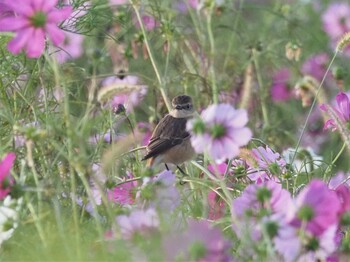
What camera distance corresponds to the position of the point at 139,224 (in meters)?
1.71

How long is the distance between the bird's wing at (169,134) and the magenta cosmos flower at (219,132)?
1157 mm

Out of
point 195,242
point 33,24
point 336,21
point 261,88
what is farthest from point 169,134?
point 336,21

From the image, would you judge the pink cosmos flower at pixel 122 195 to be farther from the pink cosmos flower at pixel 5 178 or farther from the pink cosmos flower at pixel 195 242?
the pink cosmos flower at pixel 195 242

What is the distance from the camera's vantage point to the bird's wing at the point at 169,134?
295 centimetres

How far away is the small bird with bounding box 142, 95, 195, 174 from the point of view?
291 cm

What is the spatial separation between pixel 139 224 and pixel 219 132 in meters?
0.20

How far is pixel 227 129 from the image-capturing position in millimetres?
1769

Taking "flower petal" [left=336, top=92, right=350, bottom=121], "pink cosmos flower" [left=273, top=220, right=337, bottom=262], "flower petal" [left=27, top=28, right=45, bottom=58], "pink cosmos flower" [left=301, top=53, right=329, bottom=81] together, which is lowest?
"pink cosmos flower" [left=301, top=53, right=329, bottom=81]

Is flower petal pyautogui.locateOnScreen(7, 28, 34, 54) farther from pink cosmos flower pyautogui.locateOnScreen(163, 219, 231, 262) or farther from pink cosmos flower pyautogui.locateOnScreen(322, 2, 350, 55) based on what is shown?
pink cosmos flower pyautogui.locateOnScreen(322, 2, 350, 55)

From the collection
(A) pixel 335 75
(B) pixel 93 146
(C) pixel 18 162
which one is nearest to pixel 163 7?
(A) pixel 335 75

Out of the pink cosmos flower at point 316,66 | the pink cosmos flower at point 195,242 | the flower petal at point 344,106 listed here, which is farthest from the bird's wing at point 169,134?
the pink cosmos flower at point 316,66

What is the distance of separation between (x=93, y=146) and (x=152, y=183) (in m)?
0.78

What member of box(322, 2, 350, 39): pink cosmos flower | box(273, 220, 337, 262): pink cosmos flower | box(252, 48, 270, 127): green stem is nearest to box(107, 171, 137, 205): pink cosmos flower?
box(273, 220, 337, 262): pink cosmos flower

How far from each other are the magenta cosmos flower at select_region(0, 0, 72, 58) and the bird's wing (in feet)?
3.57
